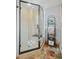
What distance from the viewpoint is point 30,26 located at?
2516mm

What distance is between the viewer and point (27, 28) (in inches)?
96.1

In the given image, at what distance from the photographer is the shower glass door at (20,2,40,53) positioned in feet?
7.54

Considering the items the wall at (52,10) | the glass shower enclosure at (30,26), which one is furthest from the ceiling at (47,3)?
the glass shower enclosure at (30,26)

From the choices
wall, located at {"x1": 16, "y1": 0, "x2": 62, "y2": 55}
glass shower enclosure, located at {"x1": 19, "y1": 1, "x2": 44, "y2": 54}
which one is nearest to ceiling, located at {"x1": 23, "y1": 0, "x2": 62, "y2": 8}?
wall, located at {"x1": 16, "y1": 0, "x2": 62, "y2": 55}

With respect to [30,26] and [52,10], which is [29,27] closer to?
[30,26]

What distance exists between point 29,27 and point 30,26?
1.9 inches

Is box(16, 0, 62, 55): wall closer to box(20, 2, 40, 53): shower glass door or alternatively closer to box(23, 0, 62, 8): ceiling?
box(23, 0, 62, 8): ceiling

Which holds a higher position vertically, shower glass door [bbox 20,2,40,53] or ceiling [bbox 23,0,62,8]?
ceiling [bbox 23,0,62,8]

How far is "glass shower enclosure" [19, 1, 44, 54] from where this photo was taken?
2273 millimetres

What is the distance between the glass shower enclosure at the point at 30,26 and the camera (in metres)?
2.27

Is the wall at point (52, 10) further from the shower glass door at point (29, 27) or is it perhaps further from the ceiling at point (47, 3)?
the shower glass door at point (29, 27)
